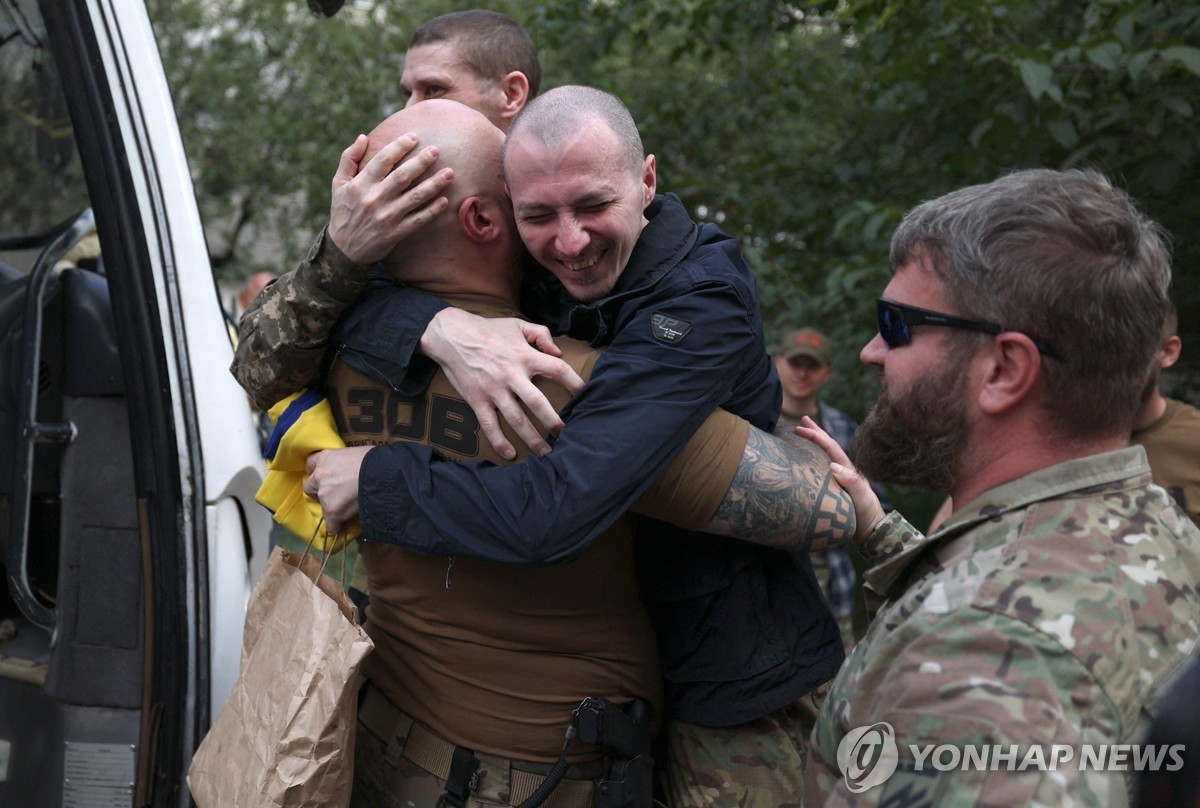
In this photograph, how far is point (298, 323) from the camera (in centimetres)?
195

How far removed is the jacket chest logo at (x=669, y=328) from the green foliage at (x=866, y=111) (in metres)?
2.23

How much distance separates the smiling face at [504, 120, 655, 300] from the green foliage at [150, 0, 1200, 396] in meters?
2.12

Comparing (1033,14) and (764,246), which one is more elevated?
(1033,14)

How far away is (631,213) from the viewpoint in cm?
188

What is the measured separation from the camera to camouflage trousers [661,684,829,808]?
6.38ft

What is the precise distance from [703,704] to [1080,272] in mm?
941

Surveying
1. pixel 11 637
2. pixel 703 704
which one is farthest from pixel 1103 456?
pixel 11 637

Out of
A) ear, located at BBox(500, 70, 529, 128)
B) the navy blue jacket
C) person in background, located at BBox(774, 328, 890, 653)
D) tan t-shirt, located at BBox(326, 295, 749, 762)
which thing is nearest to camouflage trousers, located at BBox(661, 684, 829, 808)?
the navy blue jacket

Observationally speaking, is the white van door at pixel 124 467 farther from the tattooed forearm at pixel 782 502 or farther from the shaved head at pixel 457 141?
the tattooed forearm at pixel 782 502

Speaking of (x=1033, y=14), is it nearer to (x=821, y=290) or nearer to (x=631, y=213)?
(x=821, y=290)

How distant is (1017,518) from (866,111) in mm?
4580

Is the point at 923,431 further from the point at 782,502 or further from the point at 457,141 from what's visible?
the point at 457,141

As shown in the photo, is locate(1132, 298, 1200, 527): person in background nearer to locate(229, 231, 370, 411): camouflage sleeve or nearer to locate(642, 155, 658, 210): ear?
locate(642, 155, 658, 210): ear

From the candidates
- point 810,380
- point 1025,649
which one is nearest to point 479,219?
point 1025,649
